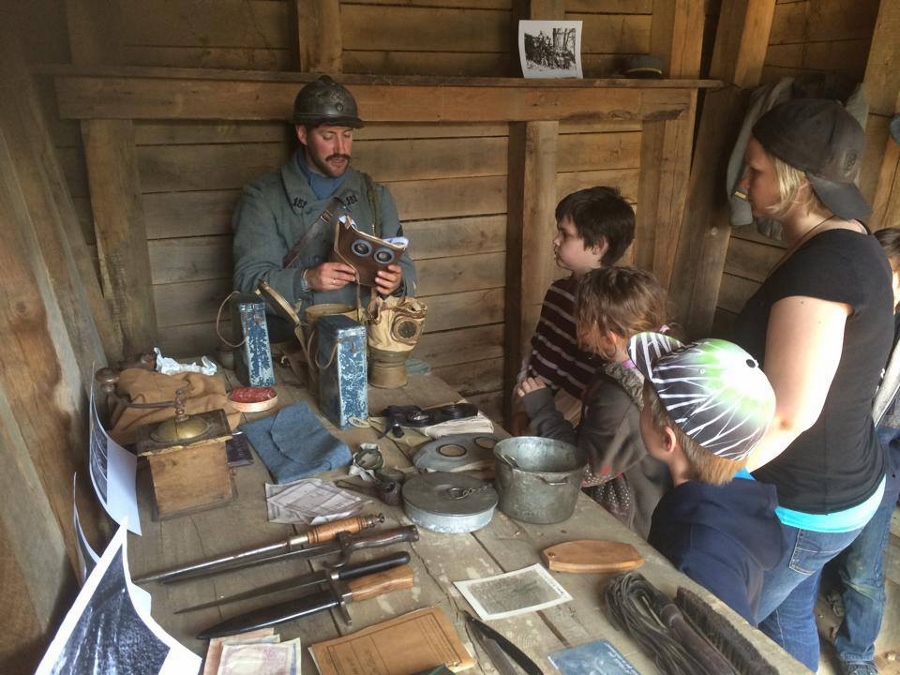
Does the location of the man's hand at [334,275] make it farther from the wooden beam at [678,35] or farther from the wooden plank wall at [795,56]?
the wooden plank wall at [795,56]

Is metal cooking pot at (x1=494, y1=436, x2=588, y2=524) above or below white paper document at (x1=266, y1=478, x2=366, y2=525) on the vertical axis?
above

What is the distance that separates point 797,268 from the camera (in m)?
1.72

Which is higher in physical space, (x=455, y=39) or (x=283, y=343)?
(x=455, y=39)

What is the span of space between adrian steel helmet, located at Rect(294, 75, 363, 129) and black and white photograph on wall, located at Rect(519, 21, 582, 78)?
4.44 ft

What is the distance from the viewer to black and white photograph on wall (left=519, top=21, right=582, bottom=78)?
3840 millimetres

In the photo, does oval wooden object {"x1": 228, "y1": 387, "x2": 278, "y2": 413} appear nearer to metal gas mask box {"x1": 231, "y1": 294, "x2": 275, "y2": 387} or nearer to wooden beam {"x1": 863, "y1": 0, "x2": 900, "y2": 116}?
metal gas mask box {"x1": 231, "y1": 294, "x2": 275, "y2": 387}

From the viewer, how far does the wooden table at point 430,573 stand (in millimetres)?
1283

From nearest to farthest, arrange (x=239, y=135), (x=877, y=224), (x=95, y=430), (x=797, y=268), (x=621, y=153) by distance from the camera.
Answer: (x=95, y=430) < (x=797, y=268) < (x=239, y=135) < (x=877, y=224) < (x=621, y=153)


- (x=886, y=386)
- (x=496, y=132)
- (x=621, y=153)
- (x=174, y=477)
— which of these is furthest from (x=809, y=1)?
(x=174, y=477)

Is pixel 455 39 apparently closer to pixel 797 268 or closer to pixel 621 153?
pixel 621 153

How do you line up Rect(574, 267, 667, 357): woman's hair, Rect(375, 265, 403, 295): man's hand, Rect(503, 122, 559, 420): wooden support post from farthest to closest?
Rect(503, 122, 559, 420): wooden support post, Rect(375, 265, 403, 295): man's hand, Rect(574, 267, 667, 357): woman's hair

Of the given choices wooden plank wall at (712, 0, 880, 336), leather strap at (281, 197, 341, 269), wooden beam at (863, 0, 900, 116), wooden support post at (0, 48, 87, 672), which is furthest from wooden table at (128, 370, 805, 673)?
wooden plank wall at (712, 0, 880, 336)

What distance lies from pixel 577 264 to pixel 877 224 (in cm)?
208

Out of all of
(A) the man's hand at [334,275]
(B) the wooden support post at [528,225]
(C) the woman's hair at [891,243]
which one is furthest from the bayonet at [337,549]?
(B) the wooden support post at [528,225]
